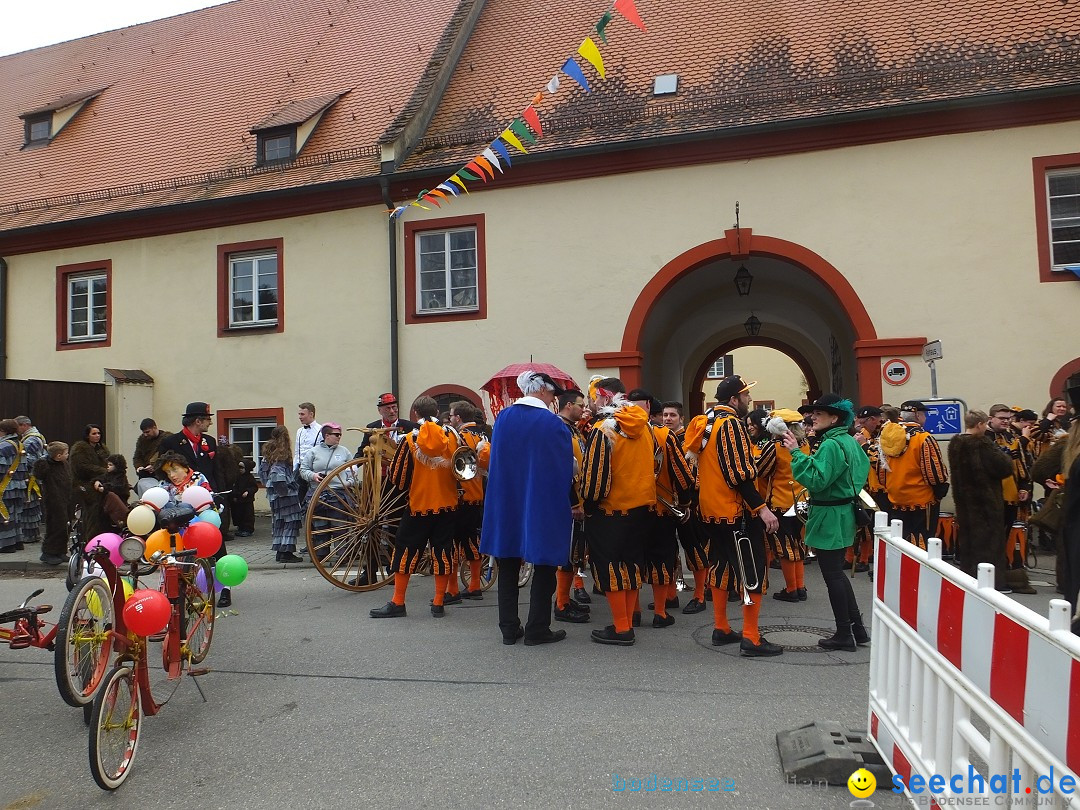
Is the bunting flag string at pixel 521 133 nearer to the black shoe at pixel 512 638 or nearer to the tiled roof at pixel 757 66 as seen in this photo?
the tiled roof at pixel 757 66

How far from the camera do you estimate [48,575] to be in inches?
390

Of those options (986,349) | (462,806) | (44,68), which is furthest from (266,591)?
→ (44,68)

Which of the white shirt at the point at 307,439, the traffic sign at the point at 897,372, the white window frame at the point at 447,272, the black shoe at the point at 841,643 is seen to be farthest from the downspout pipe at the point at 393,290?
the black shoe at the point at 841,643

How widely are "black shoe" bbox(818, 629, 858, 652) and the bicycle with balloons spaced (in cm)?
379

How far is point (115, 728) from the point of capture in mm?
3627

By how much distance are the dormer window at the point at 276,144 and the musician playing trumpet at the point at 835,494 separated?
12.6 metres

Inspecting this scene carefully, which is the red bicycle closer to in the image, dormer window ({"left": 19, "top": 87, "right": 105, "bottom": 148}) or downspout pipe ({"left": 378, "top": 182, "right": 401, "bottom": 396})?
downspout pipe ({"left": 378, "top": 182, "right": 401, "bottom": 396})

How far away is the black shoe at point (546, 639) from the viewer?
19.2ft

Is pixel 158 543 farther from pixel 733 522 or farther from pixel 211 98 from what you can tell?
pixel 211 98

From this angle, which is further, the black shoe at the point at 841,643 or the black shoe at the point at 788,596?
the black shoe at the point at 788,596

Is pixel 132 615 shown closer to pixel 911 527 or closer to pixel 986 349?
pixel 911 527

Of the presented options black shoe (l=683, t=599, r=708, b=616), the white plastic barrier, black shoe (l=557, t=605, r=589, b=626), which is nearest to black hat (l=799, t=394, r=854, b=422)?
the white plastic barrier

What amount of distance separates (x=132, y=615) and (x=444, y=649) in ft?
7.79

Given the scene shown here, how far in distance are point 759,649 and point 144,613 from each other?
11.9 feet
